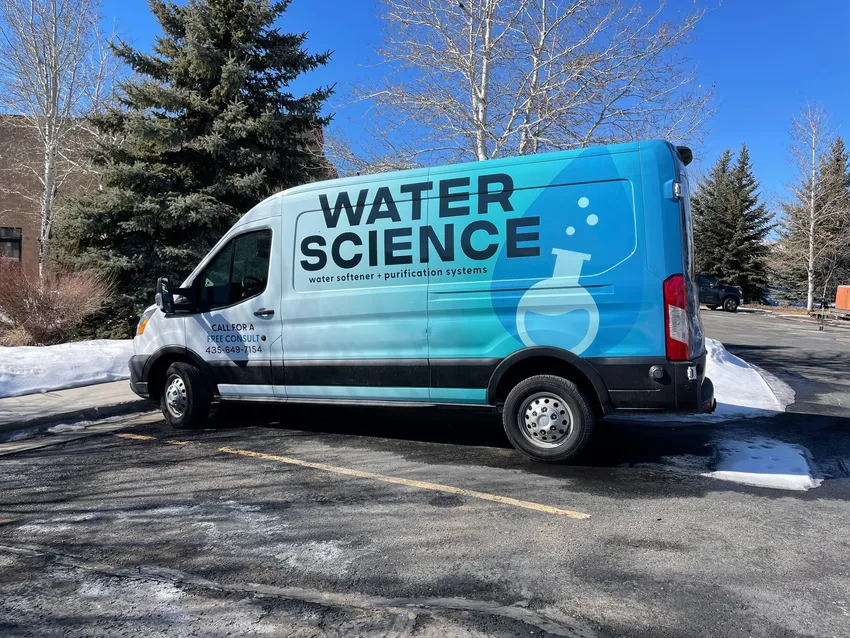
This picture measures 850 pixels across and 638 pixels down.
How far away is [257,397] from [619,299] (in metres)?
3.73

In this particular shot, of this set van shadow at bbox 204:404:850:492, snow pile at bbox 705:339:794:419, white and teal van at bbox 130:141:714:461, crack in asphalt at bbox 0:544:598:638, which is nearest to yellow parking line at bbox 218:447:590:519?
van shadow at bbox 204:404:850:492

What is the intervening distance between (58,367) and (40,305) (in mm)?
3422

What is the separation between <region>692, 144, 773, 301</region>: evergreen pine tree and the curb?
39.4 meters

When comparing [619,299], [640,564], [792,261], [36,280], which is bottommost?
[640,564]

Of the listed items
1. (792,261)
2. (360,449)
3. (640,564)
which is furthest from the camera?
(792,261)

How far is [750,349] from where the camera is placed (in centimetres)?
1480

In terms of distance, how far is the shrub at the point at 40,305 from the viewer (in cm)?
1155

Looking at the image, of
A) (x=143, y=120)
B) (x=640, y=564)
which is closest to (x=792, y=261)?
(x=143, y=120)

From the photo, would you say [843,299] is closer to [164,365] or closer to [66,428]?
[164,365]

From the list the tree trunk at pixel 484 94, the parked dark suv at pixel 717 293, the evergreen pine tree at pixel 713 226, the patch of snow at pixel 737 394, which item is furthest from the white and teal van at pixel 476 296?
the evergreen pine tree at pixel 713 226

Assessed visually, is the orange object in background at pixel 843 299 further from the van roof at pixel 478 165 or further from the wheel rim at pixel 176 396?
the wheel rim at pixel 176 396

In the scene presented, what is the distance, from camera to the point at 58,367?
9078 mm

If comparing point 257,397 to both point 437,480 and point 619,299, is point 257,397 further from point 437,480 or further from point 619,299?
point 619,299

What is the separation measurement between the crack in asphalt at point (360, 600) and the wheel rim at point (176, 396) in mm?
3318
